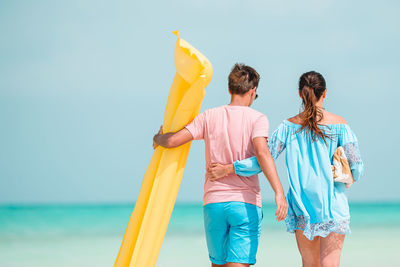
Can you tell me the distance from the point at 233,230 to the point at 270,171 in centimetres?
45

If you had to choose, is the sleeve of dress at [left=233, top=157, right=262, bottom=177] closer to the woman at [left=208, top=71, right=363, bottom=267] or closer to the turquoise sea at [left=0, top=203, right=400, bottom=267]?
the woman at [left=208, top=71, right=363, bottom=267]

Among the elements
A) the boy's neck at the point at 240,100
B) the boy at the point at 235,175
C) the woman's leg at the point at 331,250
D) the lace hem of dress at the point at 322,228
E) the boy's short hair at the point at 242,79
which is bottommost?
the woman's leg at the point at 331,250

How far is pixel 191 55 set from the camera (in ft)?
10.8

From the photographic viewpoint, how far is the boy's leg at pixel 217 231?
319cm

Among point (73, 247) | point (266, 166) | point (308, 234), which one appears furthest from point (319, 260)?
point (73, 247)

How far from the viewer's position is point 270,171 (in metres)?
3.13

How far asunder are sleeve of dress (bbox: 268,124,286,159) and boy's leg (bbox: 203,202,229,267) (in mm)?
651

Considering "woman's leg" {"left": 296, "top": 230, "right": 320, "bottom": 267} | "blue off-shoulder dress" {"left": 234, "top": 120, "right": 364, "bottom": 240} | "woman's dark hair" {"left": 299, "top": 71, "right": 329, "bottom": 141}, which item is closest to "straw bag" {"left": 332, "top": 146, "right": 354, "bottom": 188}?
"blue off-shoulder dress" {"left": 234, "top": 120, "right": 364, "bottom": 240}

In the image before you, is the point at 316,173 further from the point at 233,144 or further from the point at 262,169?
the point at 233,144

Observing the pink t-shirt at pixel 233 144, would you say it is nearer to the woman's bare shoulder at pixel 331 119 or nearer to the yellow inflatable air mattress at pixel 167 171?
the yellow inflatable air mattress at pixel 167 171

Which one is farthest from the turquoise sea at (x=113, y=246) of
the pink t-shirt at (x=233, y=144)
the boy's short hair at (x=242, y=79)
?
the boy's short hair at (x=242, y=79)

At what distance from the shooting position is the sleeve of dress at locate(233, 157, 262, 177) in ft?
10.3

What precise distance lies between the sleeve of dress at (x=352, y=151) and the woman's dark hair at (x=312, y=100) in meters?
0.14

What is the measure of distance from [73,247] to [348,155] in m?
7.83
